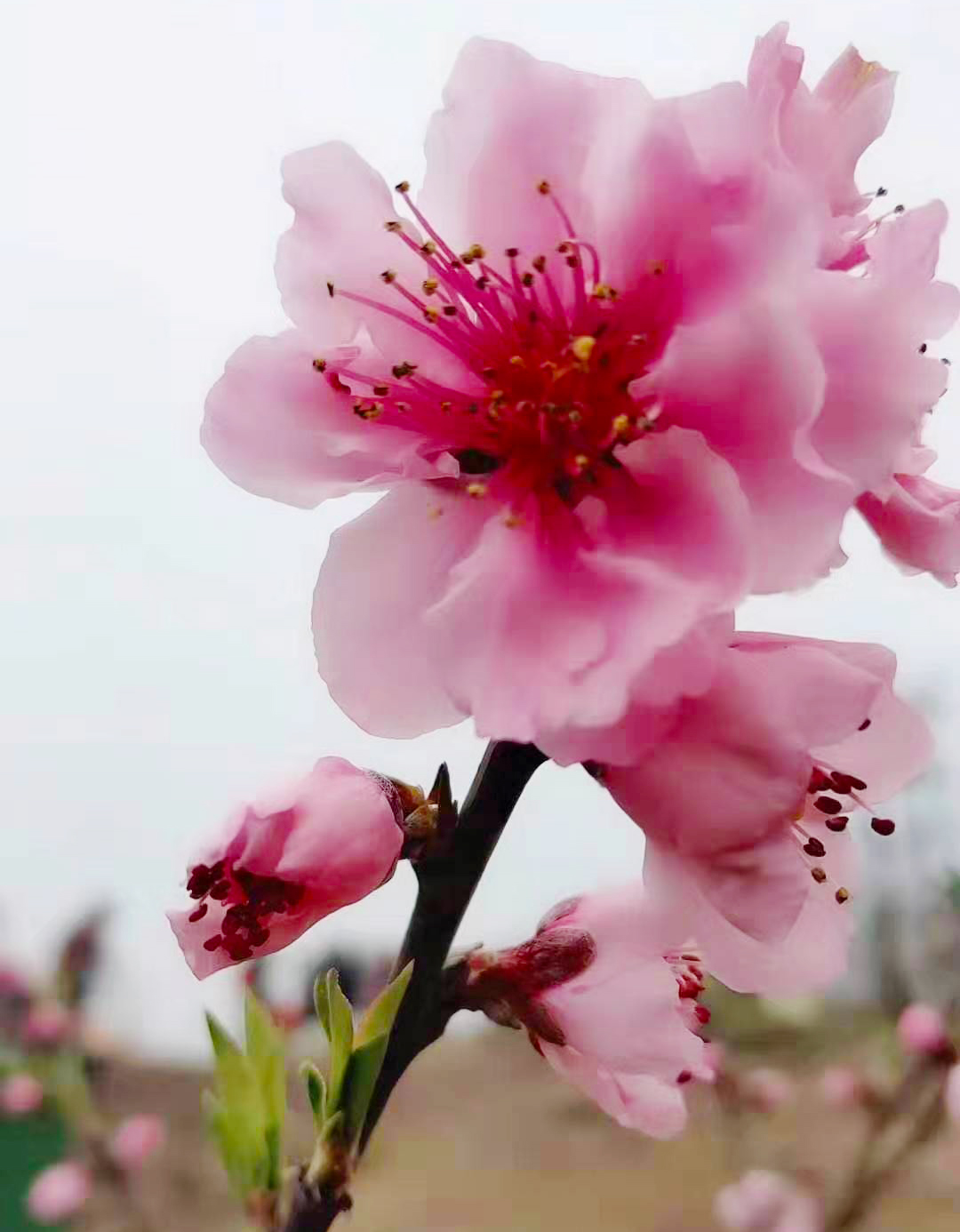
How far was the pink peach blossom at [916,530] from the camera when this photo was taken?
27cm

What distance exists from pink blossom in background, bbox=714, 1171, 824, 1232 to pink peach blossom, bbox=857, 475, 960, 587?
0.82 meters

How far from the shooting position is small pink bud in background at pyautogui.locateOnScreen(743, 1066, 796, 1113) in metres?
0.96

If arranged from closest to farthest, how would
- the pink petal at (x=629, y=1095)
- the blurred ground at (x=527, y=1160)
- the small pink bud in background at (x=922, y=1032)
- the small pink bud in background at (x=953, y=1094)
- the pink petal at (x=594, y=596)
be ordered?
the pink petal at (x=594, y=596) → the pink petal at (x=629, y=1095) → the small pink bud in background at (x=953, y=1094) → the small pink bud in background at (x=922, y=1032) → the blurred ground at (x=527, y=1160)

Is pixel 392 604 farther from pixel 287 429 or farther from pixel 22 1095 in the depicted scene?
pixel 22 1095

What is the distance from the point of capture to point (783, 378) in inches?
8.6

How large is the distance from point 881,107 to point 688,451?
11cm

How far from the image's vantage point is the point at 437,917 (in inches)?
11.5

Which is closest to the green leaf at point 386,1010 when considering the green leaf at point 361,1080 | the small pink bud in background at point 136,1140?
the green leaf at point 361,1080

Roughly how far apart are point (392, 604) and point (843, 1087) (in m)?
0.86

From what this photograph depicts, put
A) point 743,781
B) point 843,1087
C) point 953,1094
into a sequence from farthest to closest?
1. point 843,1087
2. point 953,1094
3. point 743,781

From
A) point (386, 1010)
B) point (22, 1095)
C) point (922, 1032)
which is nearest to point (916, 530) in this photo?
point (386, 1010)

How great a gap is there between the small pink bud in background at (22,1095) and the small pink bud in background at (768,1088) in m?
0.58

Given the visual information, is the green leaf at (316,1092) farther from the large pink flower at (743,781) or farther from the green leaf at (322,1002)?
the large pink flower at (743,781)

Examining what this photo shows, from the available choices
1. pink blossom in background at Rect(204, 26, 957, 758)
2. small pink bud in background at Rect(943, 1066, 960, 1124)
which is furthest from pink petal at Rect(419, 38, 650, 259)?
small pink bud in background at Rect(943, 1066, 960, 1124)
